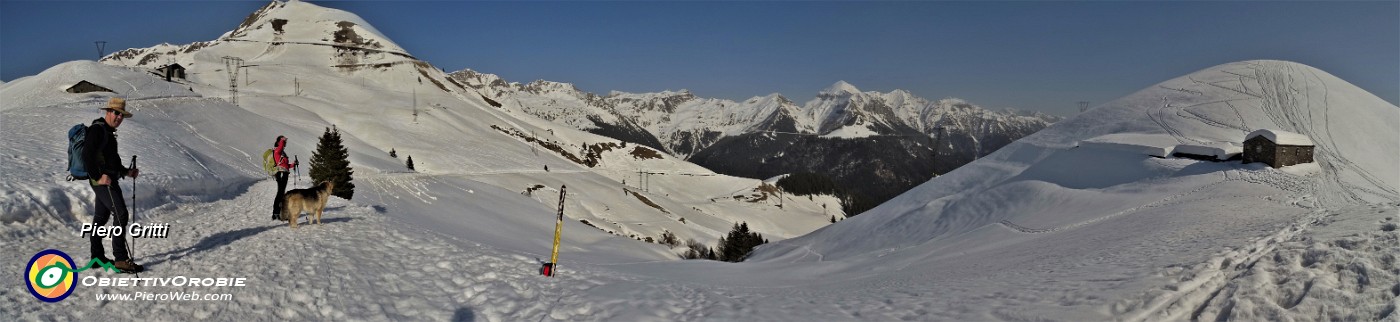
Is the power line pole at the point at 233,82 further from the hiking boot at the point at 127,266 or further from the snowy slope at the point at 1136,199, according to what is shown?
the hiking boot at the point at 127,266

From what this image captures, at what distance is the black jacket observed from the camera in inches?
346

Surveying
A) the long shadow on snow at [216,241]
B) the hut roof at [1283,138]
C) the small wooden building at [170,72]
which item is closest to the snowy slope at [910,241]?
the long shadow on snow at [216,241]

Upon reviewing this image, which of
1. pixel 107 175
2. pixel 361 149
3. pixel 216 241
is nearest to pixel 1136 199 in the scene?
pixel 216 241

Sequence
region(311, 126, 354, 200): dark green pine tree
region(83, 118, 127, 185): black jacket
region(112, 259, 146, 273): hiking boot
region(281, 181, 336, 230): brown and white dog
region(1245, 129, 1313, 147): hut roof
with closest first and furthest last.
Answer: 1. region(83, 118, 127, 185): black jacket
2. region(112, 259, 146, 273): hiking boot
3. region(281, 181, 336, 230): brown and white dog
4. region(311, 126, 354, 200): dark green pine tree
5. region(1245, 129, 1313, 147): hut roof

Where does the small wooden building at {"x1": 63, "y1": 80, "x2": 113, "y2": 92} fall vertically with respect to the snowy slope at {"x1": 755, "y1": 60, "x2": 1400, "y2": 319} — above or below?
above

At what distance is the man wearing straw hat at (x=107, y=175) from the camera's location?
882 centimetres

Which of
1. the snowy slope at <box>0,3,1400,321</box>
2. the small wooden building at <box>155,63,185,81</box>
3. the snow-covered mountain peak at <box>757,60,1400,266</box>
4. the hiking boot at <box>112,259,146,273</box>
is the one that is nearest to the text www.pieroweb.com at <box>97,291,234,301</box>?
the snowy slope at <box>0,3,1400,321</box>

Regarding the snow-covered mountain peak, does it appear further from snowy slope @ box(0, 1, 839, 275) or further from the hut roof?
snowy slope @ box(0, 1, 839, 275)

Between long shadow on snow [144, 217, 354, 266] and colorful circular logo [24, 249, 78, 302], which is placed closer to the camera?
colorful circular logo [24, 249, 78, 302]

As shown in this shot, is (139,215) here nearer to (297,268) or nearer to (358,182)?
(297,268)

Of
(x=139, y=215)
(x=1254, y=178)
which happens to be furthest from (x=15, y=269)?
(x=1254, y=178)

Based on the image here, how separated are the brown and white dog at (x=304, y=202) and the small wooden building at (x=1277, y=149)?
4537 cm

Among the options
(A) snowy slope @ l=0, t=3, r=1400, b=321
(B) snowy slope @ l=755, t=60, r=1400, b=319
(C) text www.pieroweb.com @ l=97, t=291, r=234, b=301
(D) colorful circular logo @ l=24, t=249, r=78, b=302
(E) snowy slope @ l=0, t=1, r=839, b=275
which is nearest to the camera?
(D) colorful circular logo @ l=24, t=249, r=78, b=302

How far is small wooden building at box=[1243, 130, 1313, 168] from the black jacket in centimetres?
4727
